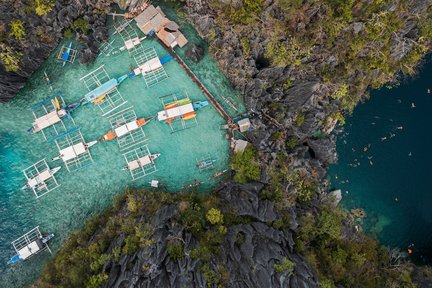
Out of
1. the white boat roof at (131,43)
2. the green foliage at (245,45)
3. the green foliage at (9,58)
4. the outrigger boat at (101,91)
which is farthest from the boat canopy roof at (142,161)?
the green foliage at (9,58)

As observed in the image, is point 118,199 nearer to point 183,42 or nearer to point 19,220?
point 19,220

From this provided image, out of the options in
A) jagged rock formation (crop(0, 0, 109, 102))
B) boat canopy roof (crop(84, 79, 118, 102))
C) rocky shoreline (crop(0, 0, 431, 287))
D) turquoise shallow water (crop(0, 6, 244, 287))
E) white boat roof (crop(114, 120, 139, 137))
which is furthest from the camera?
turquoise shallow water (crop(0, 6, 244, 287))

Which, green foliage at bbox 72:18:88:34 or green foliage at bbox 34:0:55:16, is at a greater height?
green foliage at bbox 34:0:55:16

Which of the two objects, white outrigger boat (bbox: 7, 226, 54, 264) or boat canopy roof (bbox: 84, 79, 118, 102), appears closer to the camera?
white outrigger boat (bbox: 7, 226, 54, 264)

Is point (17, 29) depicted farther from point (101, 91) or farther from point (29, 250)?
point (29, 250)

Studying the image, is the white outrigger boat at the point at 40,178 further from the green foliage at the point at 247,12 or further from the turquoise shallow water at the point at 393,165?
the turquoise shallow water at the point at 393,165

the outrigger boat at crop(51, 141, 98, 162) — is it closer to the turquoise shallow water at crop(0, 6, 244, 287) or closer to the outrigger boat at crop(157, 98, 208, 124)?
the turquoise shallow water at crop(0, 6, 244, 287)

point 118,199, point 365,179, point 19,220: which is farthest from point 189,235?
point 365,179

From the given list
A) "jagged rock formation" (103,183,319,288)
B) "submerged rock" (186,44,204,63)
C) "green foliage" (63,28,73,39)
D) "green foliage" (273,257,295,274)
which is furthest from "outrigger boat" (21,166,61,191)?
"green foliage" (273,257,295,274)
